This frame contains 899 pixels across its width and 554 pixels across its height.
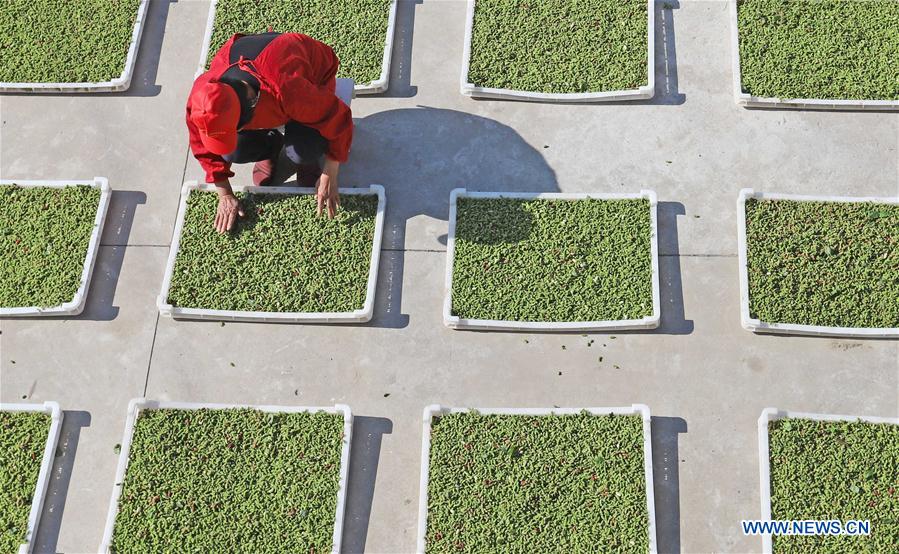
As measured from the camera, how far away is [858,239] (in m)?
5.70

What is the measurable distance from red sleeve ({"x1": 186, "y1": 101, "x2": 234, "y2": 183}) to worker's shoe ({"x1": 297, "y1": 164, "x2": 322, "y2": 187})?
558mm

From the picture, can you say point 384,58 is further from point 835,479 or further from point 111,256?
point 835,479

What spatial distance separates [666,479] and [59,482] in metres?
3.77

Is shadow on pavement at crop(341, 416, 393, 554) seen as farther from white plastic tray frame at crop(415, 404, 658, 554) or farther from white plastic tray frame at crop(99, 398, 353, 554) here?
white plastic tray frame at crop(415, 404, 658, 554)

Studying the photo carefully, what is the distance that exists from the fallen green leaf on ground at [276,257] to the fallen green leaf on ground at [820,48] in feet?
9.94

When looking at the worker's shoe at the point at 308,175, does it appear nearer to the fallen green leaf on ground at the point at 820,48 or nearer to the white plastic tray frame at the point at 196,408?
the white plastic tray frame at the point at 196,408

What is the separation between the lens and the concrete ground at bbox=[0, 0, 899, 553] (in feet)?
17.5

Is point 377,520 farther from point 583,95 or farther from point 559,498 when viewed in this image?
point 583,95

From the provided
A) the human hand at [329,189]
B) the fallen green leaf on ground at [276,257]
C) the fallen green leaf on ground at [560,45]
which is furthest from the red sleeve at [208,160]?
the fallen green leaf on ground at [560,45]

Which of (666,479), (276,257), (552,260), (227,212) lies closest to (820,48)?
A: (552,260)

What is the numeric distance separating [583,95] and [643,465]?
2.69 m

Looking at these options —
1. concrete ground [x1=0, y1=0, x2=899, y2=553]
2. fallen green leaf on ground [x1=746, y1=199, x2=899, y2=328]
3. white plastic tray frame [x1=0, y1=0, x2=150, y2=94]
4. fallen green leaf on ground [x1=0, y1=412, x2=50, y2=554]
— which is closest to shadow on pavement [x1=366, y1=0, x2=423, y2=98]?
concrete ground [x1=0, y1=0, x2=899, y2=553]

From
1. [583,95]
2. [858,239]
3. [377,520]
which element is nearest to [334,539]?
[377,520]

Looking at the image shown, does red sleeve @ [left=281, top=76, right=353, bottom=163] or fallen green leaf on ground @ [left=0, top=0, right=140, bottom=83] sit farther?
fallen green leaf on ground @ [left=0, top=0, right=140, bottom=83]
